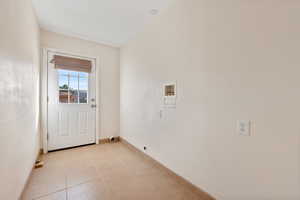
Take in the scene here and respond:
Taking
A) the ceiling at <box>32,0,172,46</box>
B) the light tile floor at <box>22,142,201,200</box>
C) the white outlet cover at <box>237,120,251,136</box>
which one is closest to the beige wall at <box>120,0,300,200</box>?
the white outlet cover at <box>237,120,251,136</box>

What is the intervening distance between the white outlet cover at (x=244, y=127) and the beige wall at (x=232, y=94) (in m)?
0.03

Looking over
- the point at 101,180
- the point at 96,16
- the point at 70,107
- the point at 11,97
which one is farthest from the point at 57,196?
the point at 96,16

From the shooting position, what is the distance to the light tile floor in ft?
4.85

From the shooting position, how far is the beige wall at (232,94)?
905 millimetres

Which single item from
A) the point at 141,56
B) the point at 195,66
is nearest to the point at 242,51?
the point at 195,66

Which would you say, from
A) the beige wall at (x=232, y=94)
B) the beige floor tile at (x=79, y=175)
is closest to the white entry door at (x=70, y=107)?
the beige floor tile at (x=79, y=175)

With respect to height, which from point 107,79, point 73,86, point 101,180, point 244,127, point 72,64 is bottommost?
point 101,180

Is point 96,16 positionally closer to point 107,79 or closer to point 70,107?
point 107,79

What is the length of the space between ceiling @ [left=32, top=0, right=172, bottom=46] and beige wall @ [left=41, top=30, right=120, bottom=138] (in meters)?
0.24

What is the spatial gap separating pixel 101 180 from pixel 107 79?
Result: 7.12 feet

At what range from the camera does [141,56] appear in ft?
8.26

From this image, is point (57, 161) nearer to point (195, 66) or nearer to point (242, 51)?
point (195, 66)

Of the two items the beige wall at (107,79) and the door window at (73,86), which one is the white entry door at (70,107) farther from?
the beige wall at (107,79)

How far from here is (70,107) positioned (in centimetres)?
282
